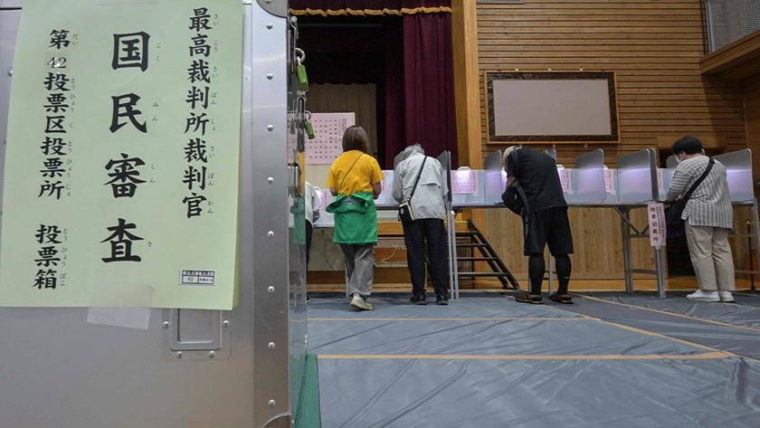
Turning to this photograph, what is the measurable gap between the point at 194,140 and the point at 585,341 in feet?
6.50

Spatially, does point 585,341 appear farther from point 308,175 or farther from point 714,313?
point 308,175

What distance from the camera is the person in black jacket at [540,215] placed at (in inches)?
138

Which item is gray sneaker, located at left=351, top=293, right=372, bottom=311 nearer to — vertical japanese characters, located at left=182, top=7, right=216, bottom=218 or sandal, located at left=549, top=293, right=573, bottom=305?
sandal, located at left=549, top=293, right=573, bottom=305

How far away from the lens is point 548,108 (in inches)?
248

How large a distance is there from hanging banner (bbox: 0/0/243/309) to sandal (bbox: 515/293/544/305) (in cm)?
326

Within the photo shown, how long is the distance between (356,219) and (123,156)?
8.06ft

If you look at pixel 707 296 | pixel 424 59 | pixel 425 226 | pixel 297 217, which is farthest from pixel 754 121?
pixel 297 217

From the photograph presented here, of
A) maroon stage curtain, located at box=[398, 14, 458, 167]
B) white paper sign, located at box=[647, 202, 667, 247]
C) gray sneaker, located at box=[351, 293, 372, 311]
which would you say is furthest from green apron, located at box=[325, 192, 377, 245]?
maroon stage curtain, located at box=[398, 14, 458, 167]

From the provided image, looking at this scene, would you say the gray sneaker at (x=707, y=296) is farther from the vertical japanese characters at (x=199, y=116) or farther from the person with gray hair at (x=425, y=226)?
the vertical japanese characters at (x=199, y=116)

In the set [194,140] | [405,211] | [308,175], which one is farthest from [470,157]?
[194,140]

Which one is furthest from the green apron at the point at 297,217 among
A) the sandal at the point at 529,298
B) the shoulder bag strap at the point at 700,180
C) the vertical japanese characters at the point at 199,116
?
the shoulder bag strap at the point at 700,180

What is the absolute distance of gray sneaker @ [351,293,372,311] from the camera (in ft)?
10.4

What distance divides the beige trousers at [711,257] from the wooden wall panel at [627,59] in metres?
2.43

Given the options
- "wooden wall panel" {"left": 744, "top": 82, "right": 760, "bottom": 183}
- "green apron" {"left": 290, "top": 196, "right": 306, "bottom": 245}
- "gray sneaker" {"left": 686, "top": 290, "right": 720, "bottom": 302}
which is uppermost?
"wooden wall panel" {"left": 744, "top": 82, "right": 760, "bottom": 183}
